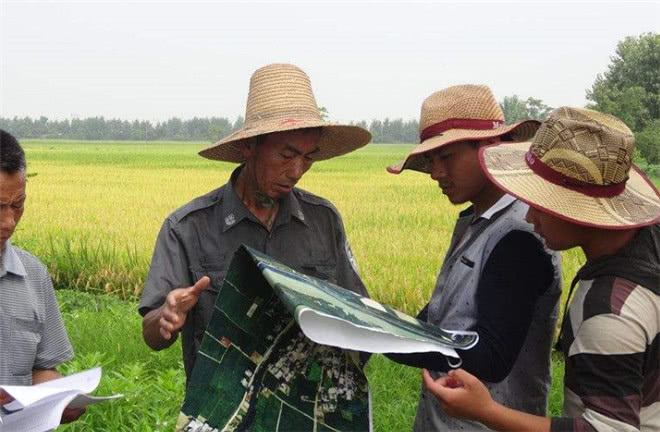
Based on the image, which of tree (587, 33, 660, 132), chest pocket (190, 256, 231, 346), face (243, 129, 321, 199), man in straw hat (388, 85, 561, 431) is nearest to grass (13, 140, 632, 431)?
chest pocket (190, 256, 231, 346)

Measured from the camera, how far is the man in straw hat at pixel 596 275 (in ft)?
4.60

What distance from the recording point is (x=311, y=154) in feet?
7.23

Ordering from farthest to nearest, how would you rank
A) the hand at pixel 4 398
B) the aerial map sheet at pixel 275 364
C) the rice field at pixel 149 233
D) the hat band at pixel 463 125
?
1. the rice field at pixel 149 233
2. the hat band at pixel 463 125
3. the hand at pixel 4 398
4. the aerial map sheet at pixel 275 364

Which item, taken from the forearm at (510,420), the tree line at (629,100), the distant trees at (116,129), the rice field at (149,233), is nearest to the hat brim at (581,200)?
the forearm at (510,420)

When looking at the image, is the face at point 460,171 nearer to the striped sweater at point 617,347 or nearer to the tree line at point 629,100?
the striped sweater at point 617,347

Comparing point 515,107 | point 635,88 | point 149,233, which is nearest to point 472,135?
point 149,233

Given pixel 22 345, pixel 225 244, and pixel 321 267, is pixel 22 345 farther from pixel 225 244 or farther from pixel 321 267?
pixel 321 267

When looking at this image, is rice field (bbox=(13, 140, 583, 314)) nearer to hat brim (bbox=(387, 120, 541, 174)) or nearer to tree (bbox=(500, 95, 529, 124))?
hat brim (bbox=(387, 120, 541, 174))

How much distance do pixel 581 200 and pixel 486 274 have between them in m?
0.23

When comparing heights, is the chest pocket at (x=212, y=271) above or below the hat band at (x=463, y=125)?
below

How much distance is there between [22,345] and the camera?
6.65 feet

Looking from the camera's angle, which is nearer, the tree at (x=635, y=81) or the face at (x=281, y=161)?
the face at (x=281, y=161)

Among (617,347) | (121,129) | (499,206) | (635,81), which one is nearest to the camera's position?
(617,347)

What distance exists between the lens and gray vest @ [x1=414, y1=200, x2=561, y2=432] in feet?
5.51
